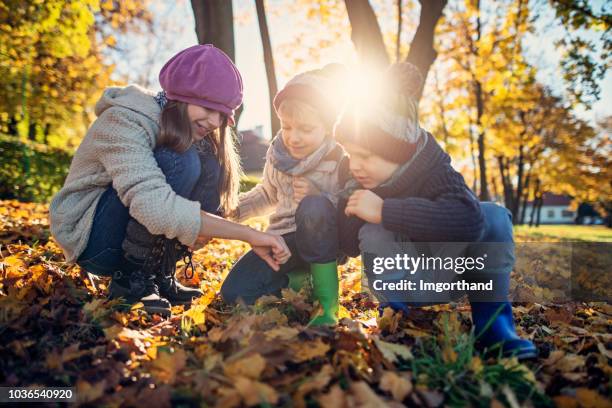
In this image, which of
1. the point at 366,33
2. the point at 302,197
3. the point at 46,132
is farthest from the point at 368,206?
the point at 46,132

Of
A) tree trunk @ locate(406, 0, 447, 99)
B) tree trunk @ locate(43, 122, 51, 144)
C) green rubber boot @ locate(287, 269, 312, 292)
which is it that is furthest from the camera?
tree trunk @ locate(43, 122, 51, 144)

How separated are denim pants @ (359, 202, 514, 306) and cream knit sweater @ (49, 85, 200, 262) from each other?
823 mm

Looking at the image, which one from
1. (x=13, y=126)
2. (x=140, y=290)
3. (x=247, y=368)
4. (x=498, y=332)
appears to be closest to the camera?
(x=247, y=368)

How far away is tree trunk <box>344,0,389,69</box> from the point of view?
20.0 ft

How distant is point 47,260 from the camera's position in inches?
109

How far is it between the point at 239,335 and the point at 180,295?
3.29ft

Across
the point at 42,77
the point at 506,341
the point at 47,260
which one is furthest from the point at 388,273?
the point at 42,77

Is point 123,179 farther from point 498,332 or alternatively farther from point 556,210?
point 556,210

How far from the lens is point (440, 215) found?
1750 millimetres

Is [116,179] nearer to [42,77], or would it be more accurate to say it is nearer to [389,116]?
[389,116]

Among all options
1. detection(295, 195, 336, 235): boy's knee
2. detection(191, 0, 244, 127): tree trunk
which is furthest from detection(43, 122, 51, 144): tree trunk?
detection(295, 195, 336, 235): boy's knee

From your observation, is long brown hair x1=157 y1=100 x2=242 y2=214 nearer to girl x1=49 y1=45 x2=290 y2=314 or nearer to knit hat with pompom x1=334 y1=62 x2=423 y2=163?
girl x1=49 y1=45 x2=290 y2=314

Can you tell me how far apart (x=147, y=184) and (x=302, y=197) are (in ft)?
2.59

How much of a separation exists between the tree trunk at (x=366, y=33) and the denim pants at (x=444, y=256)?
4653 mm
